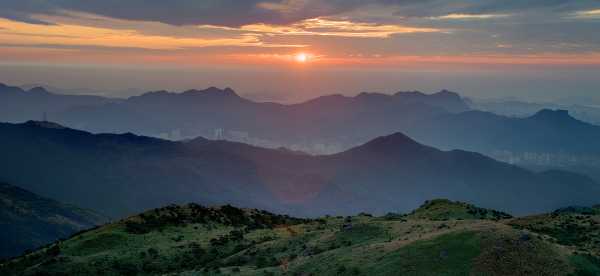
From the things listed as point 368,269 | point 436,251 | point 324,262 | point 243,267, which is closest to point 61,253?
point 243,267

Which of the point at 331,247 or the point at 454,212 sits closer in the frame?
the point at 331,247

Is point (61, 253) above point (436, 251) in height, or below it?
below

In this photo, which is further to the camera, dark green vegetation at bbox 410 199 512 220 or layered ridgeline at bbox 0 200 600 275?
dark green vegetation at bbox 410 199 512 220

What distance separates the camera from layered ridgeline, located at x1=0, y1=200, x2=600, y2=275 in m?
37.8

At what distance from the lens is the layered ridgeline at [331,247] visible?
37.8 m

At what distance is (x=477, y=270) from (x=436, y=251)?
3893 millimetres

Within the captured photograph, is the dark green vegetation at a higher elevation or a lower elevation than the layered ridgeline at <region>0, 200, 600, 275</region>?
lower

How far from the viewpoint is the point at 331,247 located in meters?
50.6

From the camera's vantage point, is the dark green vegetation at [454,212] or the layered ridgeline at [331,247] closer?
the layered ridgeline at [331,247]

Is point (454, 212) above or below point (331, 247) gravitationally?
below

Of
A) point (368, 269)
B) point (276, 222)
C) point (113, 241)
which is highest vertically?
point (368, 269)

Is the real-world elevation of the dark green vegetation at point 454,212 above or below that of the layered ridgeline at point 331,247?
below

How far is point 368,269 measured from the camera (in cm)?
3947

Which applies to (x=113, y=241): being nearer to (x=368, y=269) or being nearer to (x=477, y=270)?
(x=368, y=269)
